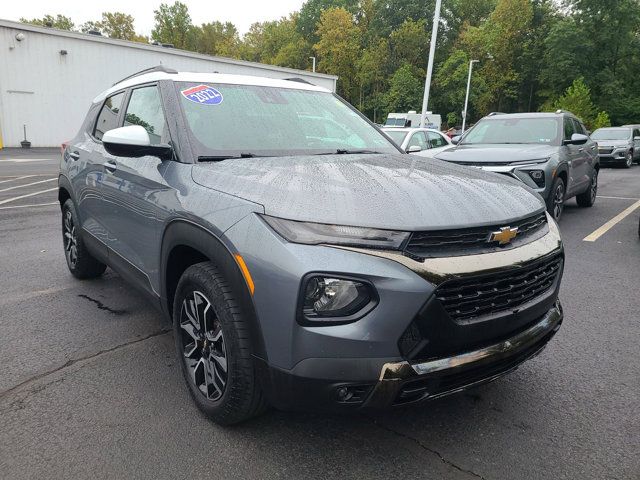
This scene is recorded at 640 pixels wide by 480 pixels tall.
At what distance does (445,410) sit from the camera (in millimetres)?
2598

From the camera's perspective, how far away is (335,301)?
187 centimetres

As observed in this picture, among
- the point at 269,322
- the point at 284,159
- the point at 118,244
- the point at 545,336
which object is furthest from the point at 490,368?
the point at 118,244

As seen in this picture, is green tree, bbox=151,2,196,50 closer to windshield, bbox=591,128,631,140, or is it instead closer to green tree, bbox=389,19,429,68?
green tree, bbox=389,19,429,68

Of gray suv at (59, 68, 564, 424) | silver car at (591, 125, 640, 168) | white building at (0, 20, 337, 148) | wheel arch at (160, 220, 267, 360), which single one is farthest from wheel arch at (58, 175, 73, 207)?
white building at (0, 20, 337, 148)

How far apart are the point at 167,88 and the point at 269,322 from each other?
5.92 ft

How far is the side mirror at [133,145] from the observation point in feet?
8.62

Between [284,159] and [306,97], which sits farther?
[306,97]

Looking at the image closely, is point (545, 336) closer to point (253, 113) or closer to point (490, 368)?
point (490, 368)

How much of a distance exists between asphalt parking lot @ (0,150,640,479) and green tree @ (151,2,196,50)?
253 feet

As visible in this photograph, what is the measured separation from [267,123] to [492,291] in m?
1.76

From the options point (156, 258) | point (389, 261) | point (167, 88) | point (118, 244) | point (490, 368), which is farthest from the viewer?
point (118, 244)

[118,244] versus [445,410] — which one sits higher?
[118,244]

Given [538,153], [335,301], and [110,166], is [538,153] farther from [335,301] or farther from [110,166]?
[335,301]

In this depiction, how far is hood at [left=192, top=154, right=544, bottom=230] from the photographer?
6.57 feet
